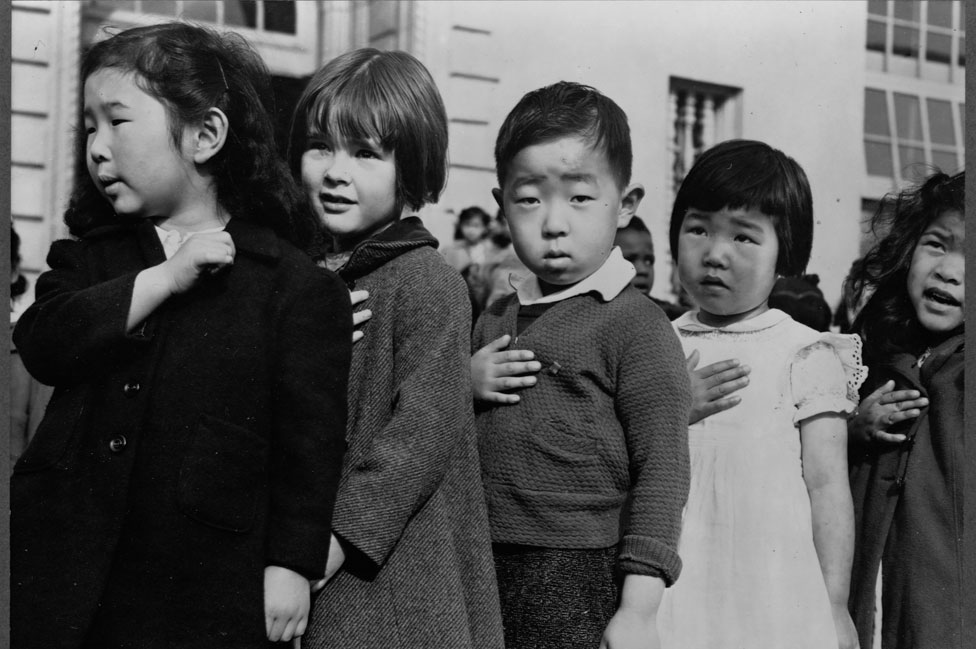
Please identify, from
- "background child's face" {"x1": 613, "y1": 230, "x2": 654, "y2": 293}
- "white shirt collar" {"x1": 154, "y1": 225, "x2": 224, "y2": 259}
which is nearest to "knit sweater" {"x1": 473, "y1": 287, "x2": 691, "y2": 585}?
"white shirt collar" {"x1": 154, "y1": 225, "x2": 224, "y2": 259}

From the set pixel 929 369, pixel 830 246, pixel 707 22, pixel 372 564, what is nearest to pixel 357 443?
pixel 372 564

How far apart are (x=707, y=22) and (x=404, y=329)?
4.10 ft

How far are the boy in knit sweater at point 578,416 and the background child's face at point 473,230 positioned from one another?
2.40 meters

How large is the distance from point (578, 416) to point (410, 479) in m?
0.34

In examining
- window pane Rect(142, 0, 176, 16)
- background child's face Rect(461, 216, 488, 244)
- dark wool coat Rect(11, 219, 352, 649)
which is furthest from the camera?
background child's face Rect(461, 216, 488, 244)

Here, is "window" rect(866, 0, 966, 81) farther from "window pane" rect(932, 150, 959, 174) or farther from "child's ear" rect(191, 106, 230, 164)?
"child's ear" rect(191, 106, 230, 164)

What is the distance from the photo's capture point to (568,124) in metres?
2.01

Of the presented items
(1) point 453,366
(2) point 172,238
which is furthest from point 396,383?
(2) point 172,238

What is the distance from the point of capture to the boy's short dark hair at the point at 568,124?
6.60 feet

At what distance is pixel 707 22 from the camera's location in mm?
2584

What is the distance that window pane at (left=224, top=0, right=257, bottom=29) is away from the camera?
2.56 m

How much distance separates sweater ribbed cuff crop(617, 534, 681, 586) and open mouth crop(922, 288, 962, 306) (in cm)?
93

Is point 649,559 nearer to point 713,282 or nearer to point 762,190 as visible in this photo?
point 713,282

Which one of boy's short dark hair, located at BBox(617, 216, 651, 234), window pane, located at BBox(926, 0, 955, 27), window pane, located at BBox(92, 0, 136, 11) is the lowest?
boy's short dark hair, located at BBox(617, 216, 651, 234)
